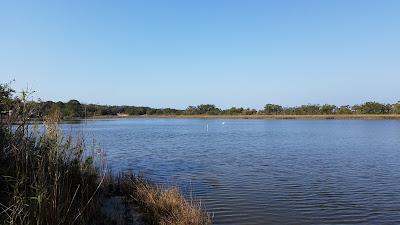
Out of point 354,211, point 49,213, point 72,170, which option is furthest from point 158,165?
point 49,213

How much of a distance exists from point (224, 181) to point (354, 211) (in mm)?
6031

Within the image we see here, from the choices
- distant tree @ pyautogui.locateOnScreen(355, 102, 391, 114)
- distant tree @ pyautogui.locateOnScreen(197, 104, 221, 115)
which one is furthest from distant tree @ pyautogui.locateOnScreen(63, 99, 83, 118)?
distant tree @ pyautogui.locateOnScreen(197, 104, 221, 115)

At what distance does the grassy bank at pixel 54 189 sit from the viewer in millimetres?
5965

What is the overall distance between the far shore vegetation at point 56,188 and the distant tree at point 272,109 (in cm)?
14982

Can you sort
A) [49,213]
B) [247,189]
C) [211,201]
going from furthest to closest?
[247,189] < [211,201] < [49,213]

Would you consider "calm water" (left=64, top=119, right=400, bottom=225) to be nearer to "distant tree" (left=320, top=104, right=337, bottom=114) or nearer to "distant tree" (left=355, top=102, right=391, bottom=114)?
"distant tree" (left=355, top=102, right=391, bottom=114)

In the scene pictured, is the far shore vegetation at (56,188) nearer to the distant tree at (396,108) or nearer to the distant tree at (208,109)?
the distant tree at (396,108)

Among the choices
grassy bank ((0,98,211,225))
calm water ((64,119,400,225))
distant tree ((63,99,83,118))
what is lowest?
calm water ((64,119,400,225))

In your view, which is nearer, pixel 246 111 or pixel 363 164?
pixel 363 164

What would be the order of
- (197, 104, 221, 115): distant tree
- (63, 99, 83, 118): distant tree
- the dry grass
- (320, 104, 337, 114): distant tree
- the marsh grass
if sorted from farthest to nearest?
(197, 104, 221, 115): distant tree, (320, 104, 337, 114): distant tree, (63, 99, 83, 118): distant tree, the dry grass, the marsh grass

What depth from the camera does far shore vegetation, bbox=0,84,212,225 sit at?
236 inches

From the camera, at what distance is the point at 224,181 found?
1755 centimetres

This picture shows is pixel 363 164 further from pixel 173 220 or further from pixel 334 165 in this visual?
pixel 173 220

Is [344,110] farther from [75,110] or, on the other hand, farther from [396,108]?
[75,110]
